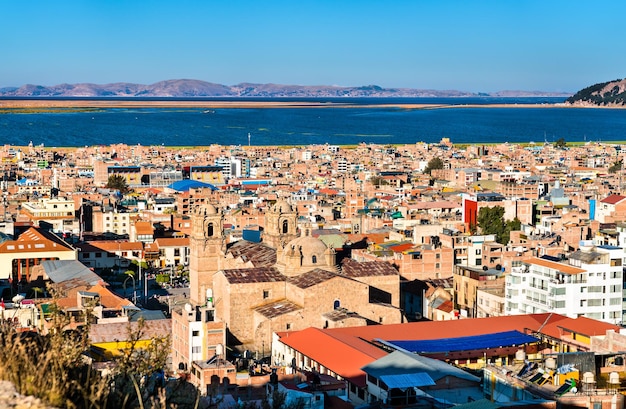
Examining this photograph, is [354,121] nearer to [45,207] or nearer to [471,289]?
[45,207]

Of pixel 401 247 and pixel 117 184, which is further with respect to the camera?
pixel 117 184

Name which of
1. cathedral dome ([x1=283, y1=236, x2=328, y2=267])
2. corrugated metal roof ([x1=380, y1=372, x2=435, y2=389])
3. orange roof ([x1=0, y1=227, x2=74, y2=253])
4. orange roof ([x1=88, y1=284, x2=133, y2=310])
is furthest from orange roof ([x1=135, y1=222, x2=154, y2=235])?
corrugated metal roof ([x1=380, y1=372, x2=435, y2=389])

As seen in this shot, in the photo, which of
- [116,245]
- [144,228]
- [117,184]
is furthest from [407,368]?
[117,184]

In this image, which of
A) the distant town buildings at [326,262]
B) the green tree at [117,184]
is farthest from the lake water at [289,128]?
the distant town buildings at [326,262]

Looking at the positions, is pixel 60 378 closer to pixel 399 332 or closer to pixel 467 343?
pixel 467 343

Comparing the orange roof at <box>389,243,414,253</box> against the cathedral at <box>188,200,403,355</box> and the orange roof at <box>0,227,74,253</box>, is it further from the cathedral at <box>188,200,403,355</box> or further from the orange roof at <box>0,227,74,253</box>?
the orange roof at <box>0,227,74,253</box>

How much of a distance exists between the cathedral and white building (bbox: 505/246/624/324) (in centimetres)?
258

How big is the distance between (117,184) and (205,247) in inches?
1095

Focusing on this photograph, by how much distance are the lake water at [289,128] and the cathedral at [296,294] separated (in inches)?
2889

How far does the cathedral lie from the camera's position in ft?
63.3

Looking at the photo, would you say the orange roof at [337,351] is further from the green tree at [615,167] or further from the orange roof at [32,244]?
the green tree at [615,167]

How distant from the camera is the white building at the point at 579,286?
1983 centimetres

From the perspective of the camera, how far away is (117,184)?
5041cm

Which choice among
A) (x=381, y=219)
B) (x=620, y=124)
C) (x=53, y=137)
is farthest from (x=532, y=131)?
(x=381, y=219)
